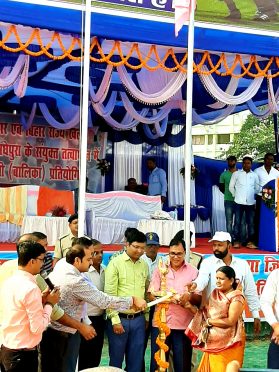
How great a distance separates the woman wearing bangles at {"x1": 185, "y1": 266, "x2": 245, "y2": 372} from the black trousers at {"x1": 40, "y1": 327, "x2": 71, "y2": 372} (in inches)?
46.6

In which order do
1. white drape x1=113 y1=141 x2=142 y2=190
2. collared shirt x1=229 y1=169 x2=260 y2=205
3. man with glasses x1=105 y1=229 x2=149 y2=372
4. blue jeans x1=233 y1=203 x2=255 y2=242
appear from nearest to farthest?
1. man with glasses x1=105 y1=229 x2=149 y2=372
2. blue jeans x1=233 y1=203 x2=255 y2=242
3. collared shirt x1=229 y1=169 x2=260 y2=205
4. white drape x1=113 y1=141 x2=142 y2=190

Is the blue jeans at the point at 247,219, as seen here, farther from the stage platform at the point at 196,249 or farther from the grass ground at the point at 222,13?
the grass ground at the point at 222,13

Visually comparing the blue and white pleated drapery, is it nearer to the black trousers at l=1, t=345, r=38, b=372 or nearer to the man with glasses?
the man with glasses

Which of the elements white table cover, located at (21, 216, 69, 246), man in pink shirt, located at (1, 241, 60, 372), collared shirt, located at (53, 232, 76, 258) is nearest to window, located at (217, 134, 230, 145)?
white table cover, located at (21, 216, 69, 246)

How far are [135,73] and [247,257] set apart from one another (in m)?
3.33

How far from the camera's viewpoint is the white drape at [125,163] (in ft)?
54.4

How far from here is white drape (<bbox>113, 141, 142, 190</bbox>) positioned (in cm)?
A: 1659

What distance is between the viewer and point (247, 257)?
33.1ft

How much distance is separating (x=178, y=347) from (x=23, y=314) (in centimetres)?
205

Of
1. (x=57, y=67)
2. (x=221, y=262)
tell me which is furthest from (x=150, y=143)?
(x=221, y=262)

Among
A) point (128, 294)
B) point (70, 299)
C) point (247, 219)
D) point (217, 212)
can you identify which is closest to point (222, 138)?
point (217, 212)

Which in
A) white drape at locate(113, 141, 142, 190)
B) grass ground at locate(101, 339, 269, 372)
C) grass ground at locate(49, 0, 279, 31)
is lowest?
grass ground at locate(101, 339, 269, 372)

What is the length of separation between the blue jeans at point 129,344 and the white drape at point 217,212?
8880 millimetres

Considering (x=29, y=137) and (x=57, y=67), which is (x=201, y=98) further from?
(x=29, y=137)
